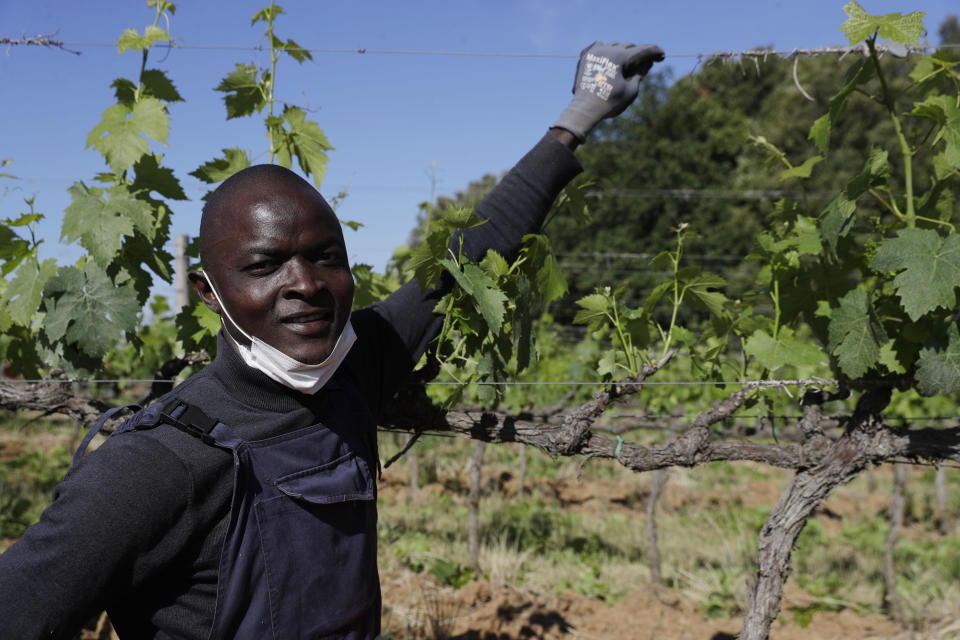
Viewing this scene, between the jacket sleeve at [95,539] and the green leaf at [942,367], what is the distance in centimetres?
211

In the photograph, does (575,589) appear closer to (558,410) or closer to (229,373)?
(558,410)

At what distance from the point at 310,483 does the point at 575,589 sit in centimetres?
460

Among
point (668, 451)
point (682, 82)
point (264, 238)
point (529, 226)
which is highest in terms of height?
point (682, 82)

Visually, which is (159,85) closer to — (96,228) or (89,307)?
(96,228)

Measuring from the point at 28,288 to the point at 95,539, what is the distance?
1.90 metres

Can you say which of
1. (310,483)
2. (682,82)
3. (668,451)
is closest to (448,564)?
(668,451)

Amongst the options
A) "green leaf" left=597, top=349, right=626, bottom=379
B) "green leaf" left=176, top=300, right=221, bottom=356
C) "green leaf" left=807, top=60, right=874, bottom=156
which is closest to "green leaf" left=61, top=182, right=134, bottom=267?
"green leaf" left=176, top=300, right=221, bottom=356

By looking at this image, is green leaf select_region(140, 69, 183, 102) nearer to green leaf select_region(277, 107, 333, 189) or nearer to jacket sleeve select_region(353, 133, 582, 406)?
green leaf select_region(277, 107, 333, 189)

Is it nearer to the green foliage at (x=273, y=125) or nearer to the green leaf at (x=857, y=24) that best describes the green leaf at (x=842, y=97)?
the green leaf at (x=857, y=24)

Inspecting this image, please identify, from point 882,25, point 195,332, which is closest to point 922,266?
point 882,25

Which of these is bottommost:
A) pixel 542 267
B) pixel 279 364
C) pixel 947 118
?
pixel 279 364

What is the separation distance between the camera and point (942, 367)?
2.15m

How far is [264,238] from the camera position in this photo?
4.53 feet

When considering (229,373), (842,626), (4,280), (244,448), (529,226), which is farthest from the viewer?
(842,626)
